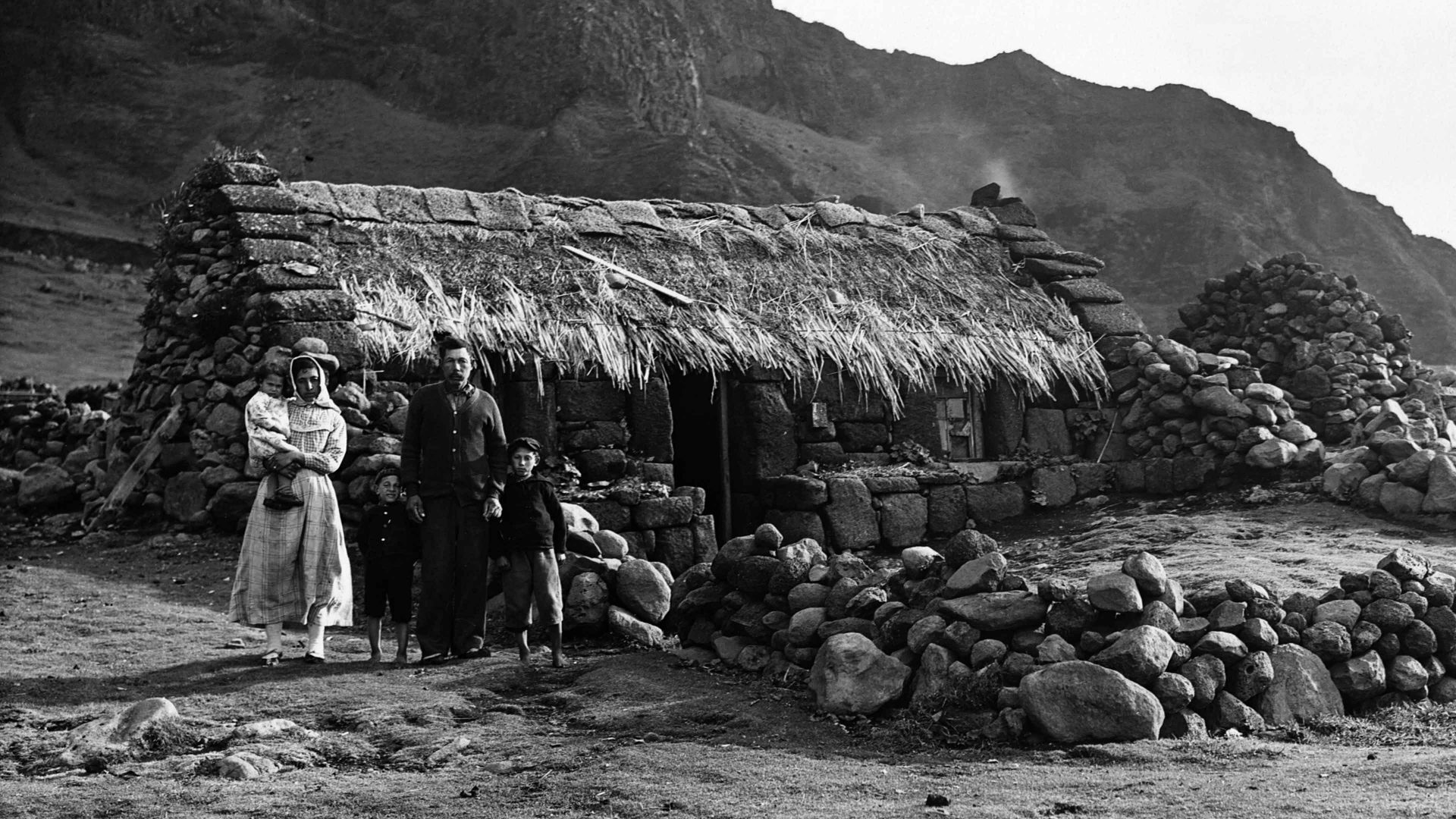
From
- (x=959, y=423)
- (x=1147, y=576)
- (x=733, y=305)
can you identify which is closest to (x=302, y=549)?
(x=1147, y=576)

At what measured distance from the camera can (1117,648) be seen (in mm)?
6602

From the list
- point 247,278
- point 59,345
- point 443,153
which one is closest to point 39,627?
point 247,278

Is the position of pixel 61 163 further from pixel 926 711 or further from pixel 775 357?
pixel 926 711

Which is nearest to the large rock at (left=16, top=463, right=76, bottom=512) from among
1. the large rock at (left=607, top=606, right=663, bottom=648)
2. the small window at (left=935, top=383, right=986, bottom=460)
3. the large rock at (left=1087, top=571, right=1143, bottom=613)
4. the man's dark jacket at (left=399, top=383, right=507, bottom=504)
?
the man's dark jacket at (left=399, top=383, right=507, bottom=504)

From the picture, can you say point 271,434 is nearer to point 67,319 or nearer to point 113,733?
point 113,733

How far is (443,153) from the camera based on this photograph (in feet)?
147

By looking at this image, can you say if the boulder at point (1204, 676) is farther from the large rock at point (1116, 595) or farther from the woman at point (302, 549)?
the woman at point (302, 549)

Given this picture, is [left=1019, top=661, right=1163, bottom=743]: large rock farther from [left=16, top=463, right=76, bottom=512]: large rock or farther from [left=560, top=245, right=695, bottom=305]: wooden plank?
[left=16, top=463, right=76, bottom=512]: large rock

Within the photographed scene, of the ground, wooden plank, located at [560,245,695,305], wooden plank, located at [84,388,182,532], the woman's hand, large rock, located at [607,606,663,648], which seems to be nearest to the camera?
the ground

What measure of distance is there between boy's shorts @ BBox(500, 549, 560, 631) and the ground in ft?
0.95

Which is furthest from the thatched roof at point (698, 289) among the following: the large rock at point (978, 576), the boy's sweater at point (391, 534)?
the large rock at point (978, 576)

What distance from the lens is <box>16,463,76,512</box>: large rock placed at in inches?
535

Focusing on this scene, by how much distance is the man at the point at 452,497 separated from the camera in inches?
332

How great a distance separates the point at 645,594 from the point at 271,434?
254 cm
